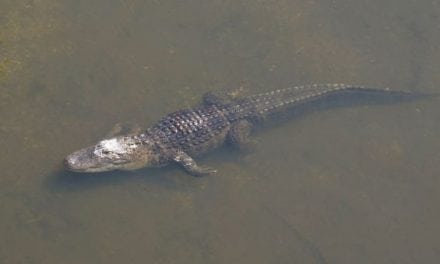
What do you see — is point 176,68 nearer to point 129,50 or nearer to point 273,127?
point 129,50

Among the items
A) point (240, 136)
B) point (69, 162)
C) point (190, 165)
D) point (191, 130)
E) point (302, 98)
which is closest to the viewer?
point (69, 162)

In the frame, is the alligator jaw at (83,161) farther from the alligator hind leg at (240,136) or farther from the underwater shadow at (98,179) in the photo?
the alligator hind leg at (240,136)

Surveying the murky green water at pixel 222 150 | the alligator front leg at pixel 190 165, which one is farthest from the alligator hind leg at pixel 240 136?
the alligator front leg at pixel 190 165

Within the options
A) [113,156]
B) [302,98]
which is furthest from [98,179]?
[302,98]

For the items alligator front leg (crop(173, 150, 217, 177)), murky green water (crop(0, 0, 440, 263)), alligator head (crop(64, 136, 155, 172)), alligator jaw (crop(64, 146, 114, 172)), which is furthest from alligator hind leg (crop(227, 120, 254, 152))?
alligator jaw (crop(64, 146, 114, 172))

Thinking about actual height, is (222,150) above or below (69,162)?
below

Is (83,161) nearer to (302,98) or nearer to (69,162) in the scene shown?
(69,162)

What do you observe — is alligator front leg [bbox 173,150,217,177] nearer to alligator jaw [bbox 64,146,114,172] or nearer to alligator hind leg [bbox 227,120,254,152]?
alligator hind leg [bbox 227,120,254,152]
